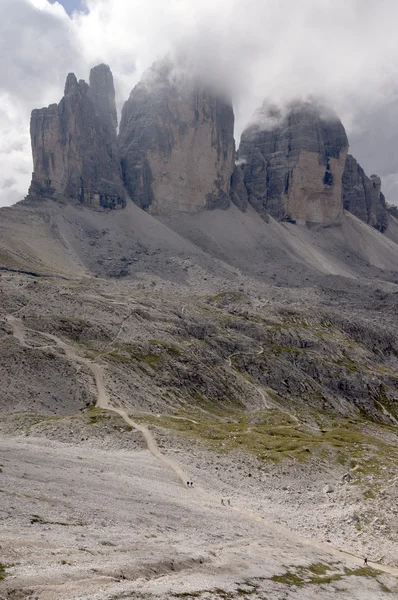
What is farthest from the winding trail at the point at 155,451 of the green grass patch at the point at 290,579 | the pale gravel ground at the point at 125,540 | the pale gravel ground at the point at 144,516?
the green grass patch at the point at 290,579

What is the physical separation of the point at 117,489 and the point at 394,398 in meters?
104

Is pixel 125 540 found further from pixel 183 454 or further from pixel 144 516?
pixel 183 454

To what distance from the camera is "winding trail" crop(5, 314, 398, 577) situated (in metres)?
40.9

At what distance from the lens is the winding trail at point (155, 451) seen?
40.9 metres

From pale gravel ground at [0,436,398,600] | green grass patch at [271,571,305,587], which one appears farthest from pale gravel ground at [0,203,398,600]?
green grass patch at [271,571,305,587]

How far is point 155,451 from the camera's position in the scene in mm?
61031

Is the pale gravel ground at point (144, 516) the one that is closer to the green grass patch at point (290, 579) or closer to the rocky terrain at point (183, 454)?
the rocky terrain at point (183, 454)

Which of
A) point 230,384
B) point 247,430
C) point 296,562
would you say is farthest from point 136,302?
point 296,562

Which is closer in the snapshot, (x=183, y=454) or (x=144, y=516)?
(x=144, y=516)

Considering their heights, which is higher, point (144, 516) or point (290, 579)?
point (144, 516)

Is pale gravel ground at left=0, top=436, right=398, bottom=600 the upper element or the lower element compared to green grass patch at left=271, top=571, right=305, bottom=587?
upper

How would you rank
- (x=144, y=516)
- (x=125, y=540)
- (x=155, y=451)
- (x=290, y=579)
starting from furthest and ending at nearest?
(x=155, y=451) < (x=144, y=516) < (x=290, y=579) < (x=125, y=540)

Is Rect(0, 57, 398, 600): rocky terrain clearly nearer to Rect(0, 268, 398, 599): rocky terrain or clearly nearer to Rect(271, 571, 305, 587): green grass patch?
Rect(271, 571, 305, 587): green grass patch

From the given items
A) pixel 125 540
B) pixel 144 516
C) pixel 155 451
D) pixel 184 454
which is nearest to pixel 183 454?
pixel 184 454
